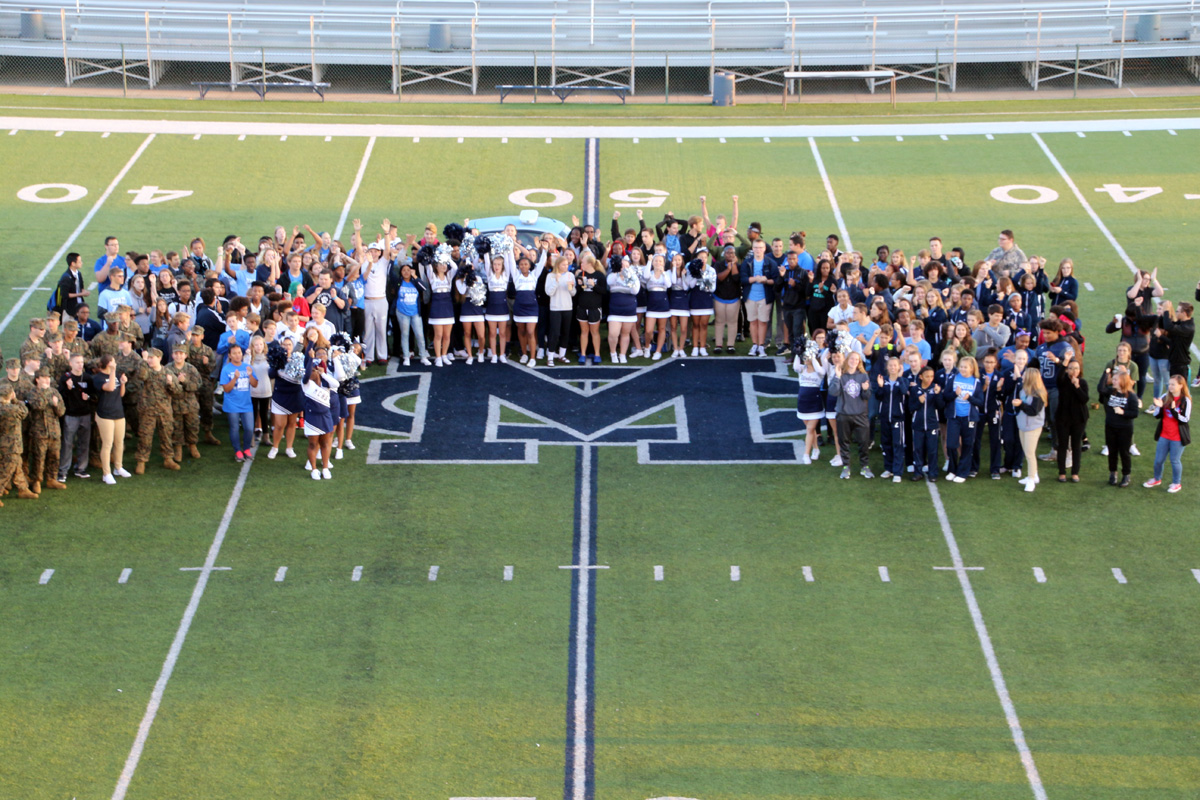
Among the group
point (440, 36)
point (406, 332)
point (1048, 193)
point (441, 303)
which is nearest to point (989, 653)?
point (441, 303)

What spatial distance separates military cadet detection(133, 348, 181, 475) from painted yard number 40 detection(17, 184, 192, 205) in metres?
10.9

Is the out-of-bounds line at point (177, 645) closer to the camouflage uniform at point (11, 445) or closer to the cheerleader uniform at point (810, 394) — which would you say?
the camouflage uniform at point (11, 445)

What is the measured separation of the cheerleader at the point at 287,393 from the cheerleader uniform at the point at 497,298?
3.46m

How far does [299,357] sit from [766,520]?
5.40 meters

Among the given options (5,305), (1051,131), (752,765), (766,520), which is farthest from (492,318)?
(1051,131)

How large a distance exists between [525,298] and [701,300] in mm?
2321

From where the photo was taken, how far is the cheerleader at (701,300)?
1942cm

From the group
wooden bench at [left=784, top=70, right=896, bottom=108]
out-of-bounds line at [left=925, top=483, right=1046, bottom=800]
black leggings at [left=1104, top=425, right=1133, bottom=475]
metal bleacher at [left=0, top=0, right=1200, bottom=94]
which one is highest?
metal bleacher at [left=0, top=0, right=1200, bottom=94]

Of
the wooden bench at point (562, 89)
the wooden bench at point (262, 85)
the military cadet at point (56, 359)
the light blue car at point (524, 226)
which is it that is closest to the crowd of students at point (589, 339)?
the military cadet at point (56, 359)

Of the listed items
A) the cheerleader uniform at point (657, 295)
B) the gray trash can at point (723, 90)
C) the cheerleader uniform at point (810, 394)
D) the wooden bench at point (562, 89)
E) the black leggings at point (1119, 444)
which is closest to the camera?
the black leggings at point (1119, 444)

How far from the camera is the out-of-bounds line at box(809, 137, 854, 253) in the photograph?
2477 centimetres

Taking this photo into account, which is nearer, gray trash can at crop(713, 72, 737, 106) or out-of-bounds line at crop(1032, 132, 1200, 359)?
out-of-bounds line at crop(1032, 132, 1200, 359)

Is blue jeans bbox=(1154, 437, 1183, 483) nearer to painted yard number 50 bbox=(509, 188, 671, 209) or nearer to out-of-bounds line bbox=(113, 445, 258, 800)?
out-of-bounds line bbox=(113, 445, 258, 800)

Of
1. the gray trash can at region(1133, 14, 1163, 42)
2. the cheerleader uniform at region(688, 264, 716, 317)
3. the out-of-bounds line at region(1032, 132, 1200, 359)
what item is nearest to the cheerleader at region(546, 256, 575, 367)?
the cheerleader uniform at region(688, 264, 716, 317)
